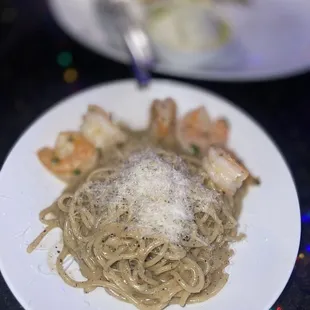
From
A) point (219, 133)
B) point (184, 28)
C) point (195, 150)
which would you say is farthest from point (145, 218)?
point (184, 28)

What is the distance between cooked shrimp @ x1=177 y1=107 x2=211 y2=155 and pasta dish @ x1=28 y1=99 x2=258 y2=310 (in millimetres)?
117

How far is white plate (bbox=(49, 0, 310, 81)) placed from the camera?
324 centimetres

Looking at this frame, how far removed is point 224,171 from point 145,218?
49 cm

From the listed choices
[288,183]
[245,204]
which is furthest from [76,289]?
[288,183]

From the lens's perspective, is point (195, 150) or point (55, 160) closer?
point (55, 160)

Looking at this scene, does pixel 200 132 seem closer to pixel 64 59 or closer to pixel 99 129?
pixel 99 129

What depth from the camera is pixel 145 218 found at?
224 centimetres

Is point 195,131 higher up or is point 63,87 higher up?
point 63,87

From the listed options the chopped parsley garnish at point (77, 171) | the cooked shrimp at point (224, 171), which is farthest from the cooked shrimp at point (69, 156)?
the cooked shrimp at point (224, 171)

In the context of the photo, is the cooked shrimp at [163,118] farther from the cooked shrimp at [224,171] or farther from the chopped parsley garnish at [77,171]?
the chopped parsley garnish at [77,171]

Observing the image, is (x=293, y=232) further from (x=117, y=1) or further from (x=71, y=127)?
(x=117, y=1)

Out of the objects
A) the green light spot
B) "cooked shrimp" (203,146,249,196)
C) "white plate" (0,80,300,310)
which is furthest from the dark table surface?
"cooked shrimp" (203,146,249,196)

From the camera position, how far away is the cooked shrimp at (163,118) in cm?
282

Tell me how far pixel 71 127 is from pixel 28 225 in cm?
69
